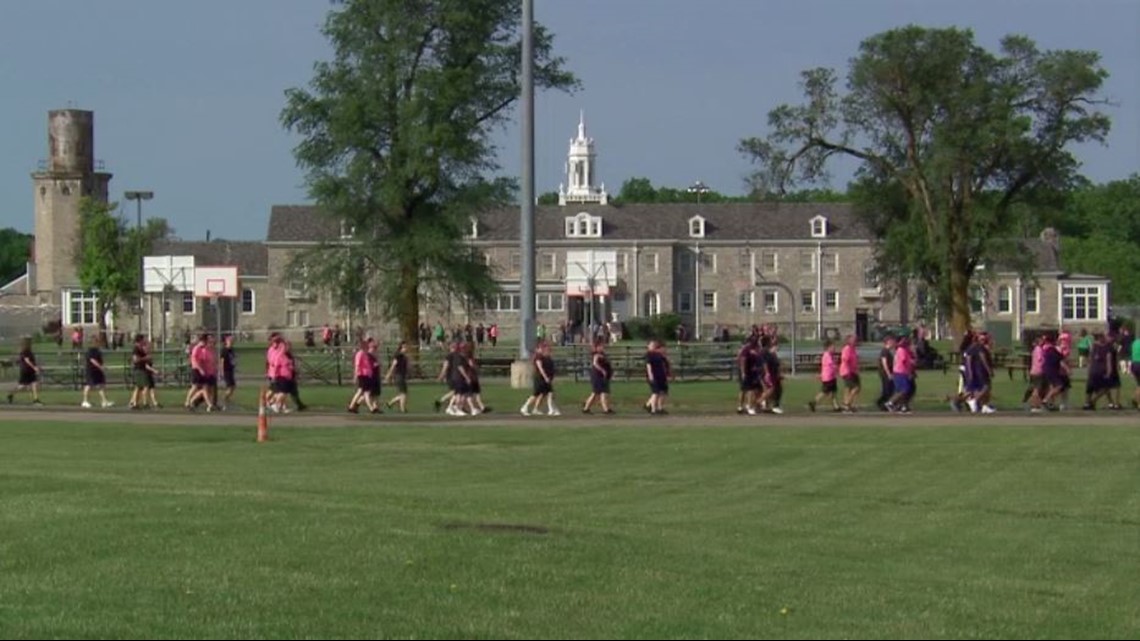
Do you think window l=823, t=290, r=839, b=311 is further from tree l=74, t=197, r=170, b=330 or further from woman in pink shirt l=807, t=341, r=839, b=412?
woman in pink shirt l=807, t=341, r=839, b=412

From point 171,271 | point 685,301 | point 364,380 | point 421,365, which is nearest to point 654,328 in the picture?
point 685,301

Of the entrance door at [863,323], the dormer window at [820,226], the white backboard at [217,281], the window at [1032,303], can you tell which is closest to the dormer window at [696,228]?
the dormer window at [820,226]

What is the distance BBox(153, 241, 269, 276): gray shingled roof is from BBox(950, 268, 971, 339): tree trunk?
62.2 metres

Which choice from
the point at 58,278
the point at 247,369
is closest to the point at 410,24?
the point at 247,369

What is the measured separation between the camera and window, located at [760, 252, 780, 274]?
118 meters

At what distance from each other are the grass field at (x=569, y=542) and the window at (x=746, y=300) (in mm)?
87785

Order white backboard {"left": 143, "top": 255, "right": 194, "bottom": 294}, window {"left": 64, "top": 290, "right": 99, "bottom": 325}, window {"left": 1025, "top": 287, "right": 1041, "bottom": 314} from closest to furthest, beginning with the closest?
white backboard {"left": 143, "top": 255, "right": 194, "bottom": 294}, window {"left": 1025, "top": 287, "right": 1041, "bottom": 314}, window {"left": 64, "top": 290, "right": 99, "bottom": 325}

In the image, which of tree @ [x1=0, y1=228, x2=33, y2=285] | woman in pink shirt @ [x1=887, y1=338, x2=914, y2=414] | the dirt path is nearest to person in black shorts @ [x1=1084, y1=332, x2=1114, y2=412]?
the dirt path

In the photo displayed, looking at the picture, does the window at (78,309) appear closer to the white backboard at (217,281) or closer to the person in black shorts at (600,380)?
the white backboard at (217,281)

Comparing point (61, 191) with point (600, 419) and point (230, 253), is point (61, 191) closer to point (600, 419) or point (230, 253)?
point (230, 253)

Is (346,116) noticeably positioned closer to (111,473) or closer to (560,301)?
(111,473)

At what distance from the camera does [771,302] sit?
117m

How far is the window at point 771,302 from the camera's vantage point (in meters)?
117

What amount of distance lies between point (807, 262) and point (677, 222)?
27.6ft
